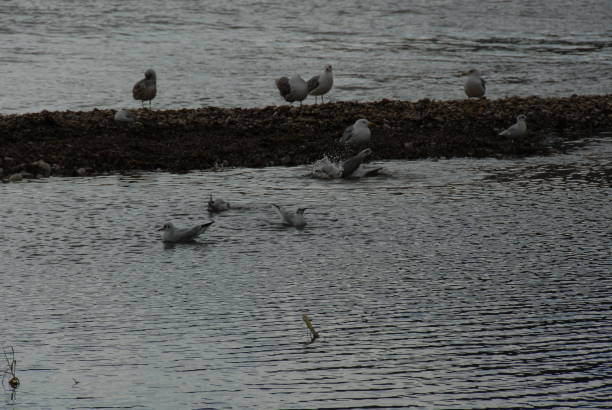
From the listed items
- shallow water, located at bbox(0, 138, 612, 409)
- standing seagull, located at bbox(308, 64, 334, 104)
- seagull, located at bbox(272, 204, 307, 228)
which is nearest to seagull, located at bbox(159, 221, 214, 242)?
shallow water, located at bbox(0, 138, 612, 409)

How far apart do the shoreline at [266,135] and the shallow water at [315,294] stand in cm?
116

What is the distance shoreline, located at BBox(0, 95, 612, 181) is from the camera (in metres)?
15.9

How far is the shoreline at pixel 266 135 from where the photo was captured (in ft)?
52.3

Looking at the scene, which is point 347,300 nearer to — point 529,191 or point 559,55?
point 529,191

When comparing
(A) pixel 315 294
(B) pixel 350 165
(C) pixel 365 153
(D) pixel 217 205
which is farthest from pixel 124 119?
(A) pixel 315 294

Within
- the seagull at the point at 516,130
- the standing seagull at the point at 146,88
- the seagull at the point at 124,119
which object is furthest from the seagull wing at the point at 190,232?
the standing seagull at the point at 146,88

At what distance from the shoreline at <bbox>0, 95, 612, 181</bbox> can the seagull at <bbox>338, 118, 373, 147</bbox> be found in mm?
280

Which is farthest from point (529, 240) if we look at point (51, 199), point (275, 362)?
point (51, 199)

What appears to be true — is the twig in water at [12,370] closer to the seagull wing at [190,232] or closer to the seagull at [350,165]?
the seagull wing at [190,232]

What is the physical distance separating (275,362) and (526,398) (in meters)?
1.80

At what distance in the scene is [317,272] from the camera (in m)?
10.0

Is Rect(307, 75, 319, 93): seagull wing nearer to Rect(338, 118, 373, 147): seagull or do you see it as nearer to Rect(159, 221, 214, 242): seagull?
Rect(338, 118, 373, 147): seagull

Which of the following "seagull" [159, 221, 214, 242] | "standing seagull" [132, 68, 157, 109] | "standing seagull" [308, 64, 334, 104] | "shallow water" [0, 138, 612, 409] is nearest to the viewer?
"shallow water" [0, 138, 612, 409]

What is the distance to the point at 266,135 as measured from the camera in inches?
690
